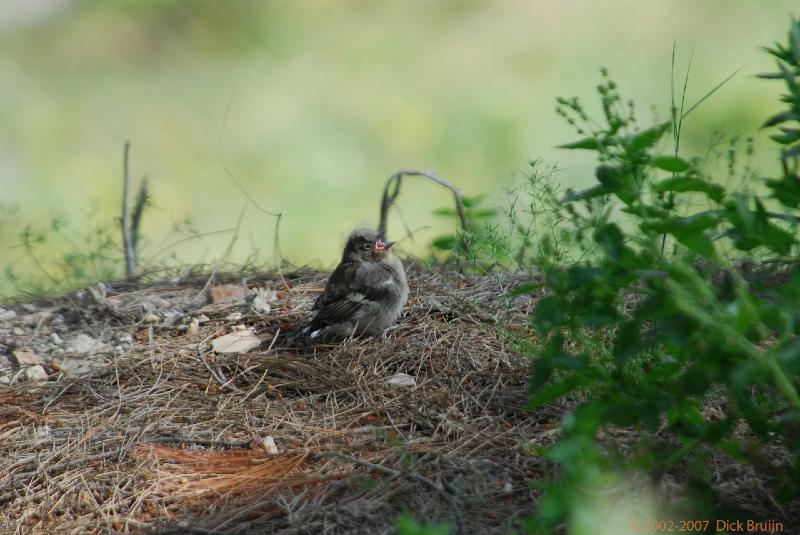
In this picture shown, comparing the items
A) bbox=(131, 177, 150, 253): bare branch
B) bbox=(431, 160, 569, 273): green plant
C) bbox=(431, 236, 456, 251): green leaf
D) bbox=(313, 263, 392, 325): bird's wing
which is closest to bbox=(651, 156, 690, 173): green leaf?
bbox=(431, 160, 569, 273): green plant

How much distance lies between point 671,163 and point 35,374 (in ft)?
9.93

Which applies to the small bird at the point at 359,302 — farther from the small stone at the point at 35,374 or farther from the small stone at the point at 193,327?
the small stone at the point at 35,374

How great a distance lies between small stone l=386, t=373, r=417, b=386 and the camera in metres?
3.88

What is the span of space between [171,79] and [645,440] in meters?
6.50

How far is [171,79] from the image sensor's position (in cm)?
811

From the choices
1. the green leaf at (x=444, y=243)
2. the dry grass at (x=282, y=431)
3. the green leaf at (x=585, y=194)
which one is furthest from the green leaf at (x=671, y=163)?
the green leaf at (x=444, y=243)

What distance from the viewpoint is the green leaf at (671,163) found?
2.38 meters

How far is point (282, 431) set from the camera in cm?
357

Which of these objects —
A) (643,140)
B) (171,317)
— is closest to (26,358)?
(171,317)

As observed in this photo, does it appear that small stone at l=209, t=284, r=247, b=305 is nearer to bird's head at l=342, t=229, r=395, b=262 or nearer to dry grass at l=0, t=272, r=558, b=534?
dry grass at l=0, t=272, r=558, b=534

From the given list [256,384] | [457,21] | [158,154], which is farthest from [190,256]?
[457,21]

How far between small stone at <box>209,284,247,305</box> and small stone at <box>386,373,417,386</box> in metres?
1.32

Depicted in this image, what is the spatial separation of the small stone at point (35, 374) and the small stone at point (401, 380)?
1524 millimetres

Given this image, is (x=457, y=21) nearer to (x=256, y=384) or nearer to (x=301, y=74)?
(x=301, y=74)
